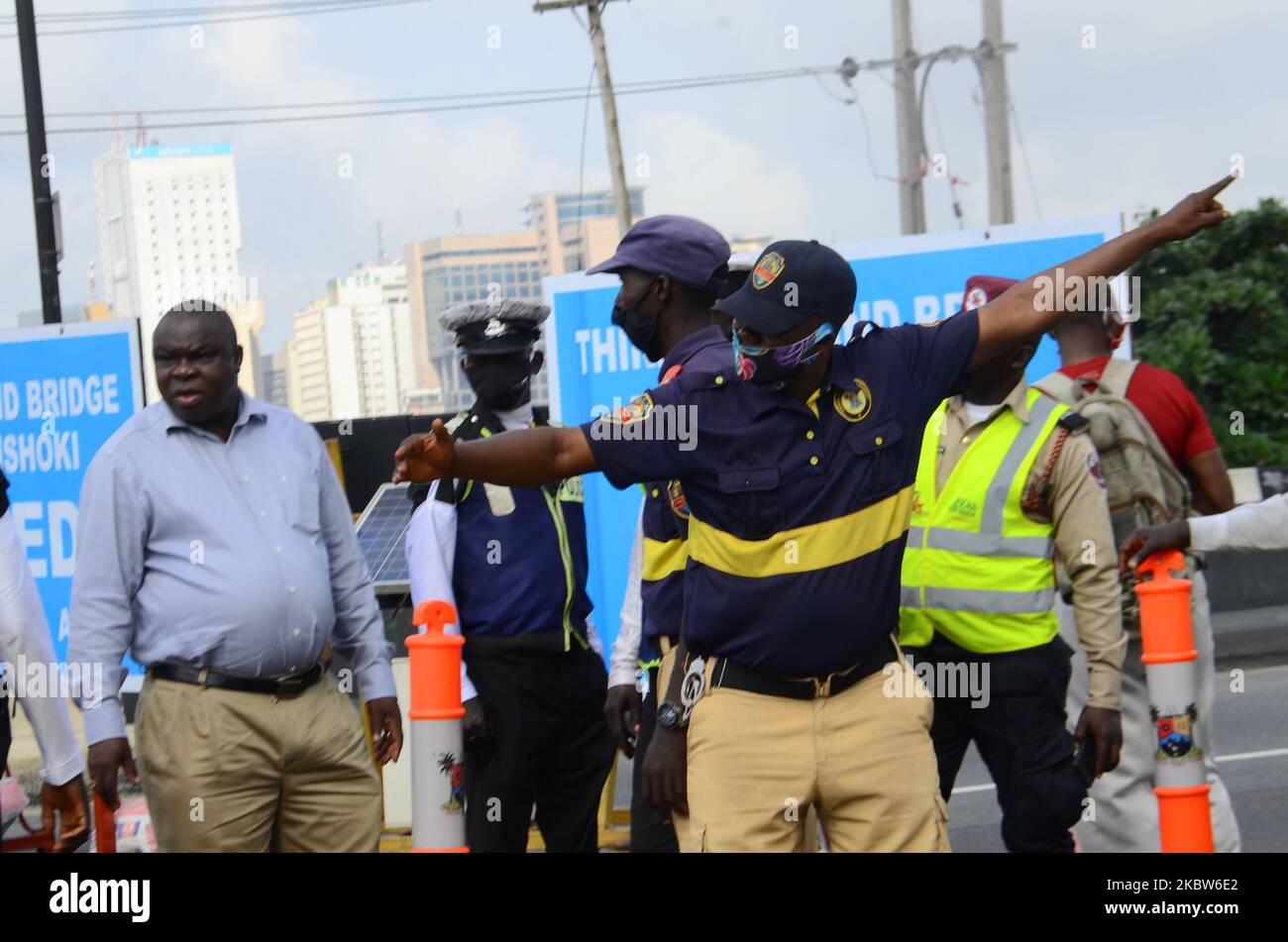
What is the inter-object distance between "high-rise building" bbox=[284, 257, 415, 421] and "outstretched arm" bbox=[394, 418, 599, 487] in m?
62.5

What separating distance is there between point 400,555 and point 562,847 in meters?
1.98

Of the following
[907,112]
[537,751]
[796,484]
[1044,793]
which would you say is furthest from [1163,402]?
[907,112]

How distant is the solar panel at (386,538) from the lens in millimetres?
6418

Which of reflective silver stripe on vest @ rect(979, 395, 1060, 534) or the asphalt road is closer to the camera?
reflective silver stripe on vest @ rect(979, 395, 1060, 534)

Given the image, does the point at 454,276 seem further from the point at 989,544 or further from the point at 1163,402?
the point at 989,544

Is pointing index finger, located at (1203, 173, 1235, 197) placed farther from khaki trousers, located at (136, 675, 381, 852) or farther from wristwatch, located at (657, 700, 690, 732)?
khaki trousers, located at (136, 675, 381, 852)

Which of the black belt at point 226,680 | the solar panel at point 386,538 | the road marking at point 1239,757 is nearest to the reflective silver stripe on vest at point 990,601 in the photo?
the black belt at point 226,680

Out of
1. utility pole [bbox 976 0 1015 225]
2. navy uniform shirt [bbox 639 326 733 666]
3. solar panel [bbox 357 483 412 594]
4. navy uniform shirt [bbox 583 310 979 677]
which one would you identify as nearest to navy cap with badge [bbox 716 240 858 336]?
navy uniform shirt [bbox 583 310 979 677]

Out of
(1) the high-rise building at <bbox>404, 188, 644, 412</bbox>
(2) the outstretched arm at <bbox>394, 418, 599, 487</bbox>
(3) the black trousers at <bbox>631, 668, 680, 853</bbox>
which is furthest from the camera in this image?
(1) the high-rise building at <bbox>404, 188, 644, 412</bbox>

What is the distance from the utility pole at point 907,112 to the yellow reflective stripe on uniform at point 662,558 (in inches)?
720

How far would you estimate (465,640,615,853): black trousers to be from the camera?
4.76 metres

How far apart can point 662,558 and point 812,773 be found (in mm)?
1117

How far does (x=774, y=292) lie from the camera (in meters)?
3.37

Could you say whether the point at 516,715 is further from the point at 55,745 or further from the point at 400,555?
the point at 400,555
